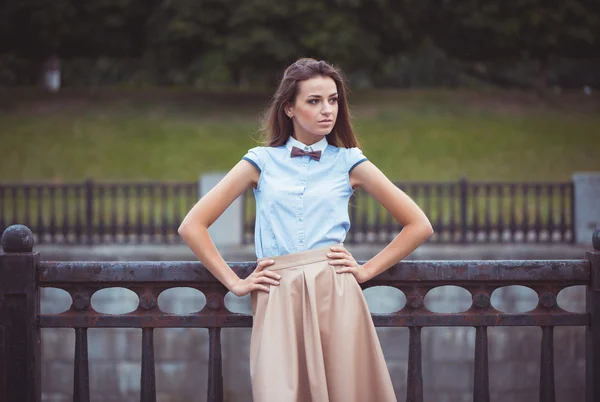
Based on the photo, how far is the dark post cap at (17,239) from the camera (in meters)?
3.01

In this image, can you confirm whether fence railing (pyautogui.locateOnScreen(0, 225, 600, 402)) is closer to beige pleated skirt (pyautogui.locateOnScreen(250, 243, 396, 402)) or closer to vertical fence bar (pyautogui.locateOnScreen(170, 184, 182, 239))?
beige pleated skirt (pyautogui.locateOnScreen(250, 243, 396, 402))

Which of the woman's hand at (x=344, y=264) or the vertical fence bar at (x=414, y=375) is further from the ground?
the woman's hand at (x=344, y=264)

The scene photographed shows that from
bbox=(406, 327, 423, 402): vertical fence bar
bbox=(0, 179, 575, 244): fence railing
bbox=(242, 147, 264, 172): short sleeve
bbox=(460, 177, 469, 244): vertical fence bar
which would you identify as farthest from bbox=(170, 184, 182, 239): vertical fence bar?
bbox=(242, 147, 264, 172): short sleeve

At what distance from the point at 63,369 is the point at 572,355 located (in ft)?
18.6

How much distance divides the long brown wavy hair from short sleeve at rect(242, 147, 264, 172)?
4.4 inches

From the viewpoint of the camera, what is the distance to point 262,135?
3117 millimetres

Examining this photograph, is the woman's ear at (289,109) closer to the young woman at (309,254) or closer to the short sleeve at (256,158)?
the young woman at (309,254)

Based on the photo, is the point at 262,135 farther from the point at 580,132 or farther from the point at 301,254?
the point at 580,132

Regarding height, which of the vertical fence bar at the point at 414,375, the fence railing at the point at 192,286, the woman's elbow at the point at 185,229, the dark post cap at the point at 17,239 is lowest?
the vertical fence bar at the point at 414,375

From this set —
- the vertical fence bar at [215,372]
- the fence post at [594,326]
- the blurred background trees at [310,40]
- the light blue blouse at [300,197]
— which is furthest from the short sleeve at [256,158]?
the blurred background trees at [310,40]

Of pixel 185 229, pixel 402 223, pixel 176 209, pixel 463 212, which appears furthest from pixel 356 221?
pixel 185 229

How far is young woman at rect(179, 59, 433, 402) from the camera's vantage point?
275cm

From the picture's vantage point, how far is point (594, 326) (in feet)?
10.1

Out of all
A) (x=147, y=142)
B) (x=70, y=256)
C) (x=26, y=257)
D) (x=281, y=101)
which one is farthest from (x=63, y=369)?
(x=147, y=142)
